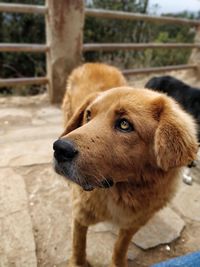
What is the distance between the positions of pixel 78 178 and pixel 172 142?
0.55m

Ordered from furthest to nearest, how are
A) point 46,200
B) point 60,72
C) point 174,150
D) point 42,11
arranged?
point 60,72 < point 42,11 < point 46,200 < point 174,150

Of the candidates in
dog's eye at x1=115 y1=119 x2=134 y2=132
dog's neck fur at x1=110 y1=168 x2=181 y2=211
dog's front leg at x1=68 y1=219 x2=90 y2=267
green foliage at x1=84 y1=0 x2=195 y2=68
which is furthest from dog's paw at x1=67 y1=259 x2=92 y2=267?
green foliage at x1=84 y1=0 x2=195 y2=68

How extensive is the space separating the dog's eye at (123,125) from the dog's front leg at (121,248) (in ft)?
2.73

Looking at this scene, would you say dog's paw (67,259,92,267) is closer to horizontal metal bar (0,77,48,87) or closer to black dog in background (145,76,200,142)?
black dog in background (145,76,200,142)

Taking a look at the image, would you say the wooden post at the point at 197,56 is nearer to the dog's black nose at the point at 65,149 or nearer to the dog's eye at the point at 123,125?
the dog's eye at the point at 123,125

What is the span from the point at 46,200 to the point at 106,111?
51.9 inches

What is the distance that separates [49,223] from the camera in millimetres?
2529

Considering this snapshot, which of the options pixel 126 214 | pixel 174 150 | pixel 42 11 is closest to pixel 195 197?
pixel 126 214

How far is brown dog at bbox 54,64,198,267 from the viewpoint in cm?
164

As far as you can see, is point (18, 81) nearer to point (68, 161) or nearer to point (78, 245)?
point (78, 245)

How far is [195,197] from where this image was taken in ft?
10.2

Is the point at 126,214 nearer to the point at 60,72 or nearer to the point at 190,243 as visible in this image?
the point at 190,243

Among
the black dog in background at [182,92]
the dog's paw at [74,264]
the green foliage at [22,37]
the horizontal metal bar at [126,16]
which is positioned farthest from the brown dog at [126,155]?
the green foliage at [22,37]

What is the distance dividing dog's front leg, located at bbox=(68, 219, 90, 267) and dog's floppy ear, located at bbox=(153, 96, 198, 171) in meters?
0.82
